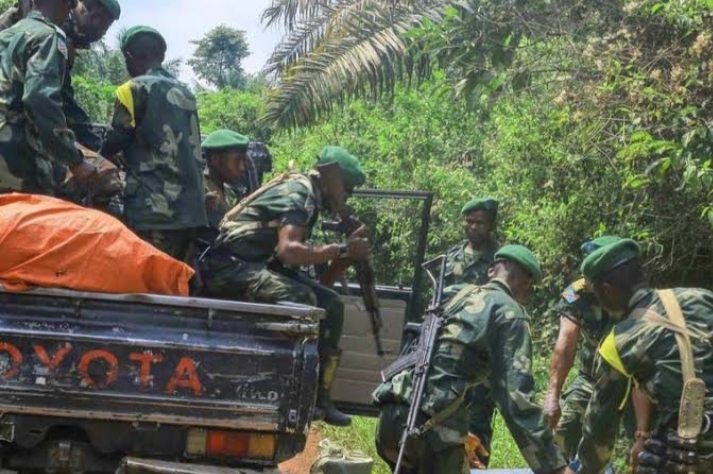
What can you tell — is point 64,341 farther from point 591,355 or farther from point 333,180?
point 591,355

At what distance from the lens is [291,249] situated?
17.7ft

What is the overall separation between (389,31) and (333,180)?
832 cm

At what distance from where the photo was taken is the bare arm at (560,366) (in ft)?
23.2

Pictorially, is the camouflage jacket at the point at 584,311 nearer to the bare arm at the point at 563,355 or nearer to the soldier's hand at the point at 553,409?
the bare arm at the point at 563,355

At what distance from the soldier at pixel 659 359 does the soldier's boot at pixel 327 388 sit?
127 cm

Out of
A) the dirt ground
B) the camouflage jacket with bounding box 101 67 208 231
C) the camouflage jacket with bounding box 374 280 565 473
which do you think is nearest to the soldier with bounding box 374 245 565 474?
the camouflage jacket with bounding box 374 280 565 473

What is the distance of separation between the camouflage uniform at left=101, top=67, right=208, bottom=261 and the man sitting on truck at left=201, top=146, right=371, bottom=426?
0.70 ft

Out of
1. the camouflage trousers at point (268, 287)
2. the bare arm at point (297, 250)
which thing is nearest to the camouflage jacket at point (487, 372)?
the camouflage trousers at point (268, 287)

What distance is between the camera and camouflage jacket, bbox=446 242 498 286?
7898mm

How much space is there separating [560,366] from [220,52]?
5845 cm

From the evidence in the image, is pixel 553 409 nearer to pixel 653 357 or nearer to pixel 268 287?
pixel 268 287

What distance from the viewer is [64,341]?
4.24 m

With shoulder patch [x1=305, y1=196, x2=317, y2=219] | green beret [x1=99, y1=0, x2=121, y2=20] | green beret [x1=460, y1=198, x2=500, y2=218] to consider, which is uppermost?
green beret [x1=99, y1=0, x2=121, y2=20]

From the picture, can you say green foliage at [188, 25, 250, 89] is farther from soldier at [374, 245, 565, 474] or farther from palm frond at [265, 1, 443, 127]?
soldier at [374, 245, 565, 474]
